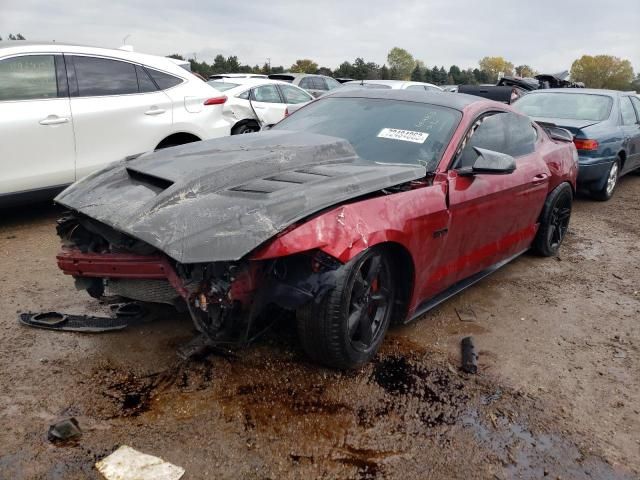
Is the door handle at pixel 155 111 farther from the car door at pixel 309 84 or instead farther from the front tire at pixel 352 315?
the car door at pixel 309 84

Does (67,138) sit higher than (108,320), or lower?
higher

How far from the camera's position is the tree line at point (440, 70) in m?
54.9

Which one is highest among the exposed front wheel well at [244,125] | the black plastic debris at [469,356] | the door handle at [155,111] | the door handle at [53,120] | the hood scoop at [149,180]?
the door handle at [155,111]

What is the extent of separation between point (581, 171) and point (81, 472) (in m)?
7.00

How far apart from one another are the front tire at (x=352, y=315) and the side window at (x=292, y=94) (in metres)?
7.68

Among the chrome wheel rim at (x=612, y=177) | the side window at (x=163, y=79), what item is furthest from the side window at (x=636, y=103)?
the side window at (x=163, y=79)

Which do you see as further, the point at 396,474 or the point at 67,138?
the point at 67,138

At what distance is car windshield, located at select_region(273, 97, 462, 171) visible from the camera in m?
3.49

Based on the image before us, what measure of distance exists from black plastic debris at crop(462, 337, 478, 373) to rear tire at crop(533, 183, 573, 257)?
1815mm

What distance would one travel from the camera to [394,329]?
3.55 m

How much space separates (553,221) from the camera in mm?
5008

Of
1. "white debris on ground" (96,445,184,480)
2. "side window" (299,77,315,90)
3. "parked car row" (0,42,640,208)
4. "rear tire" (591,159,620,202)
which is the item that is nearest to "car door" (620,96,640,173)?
"rear tire" (591,159,620,202)

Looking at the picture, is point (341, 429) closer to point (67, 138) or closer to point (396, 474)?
point (396, 474)

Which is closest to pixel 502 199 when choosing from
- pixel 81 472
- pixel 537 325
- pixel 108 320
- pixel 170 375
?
pixel 537 325
